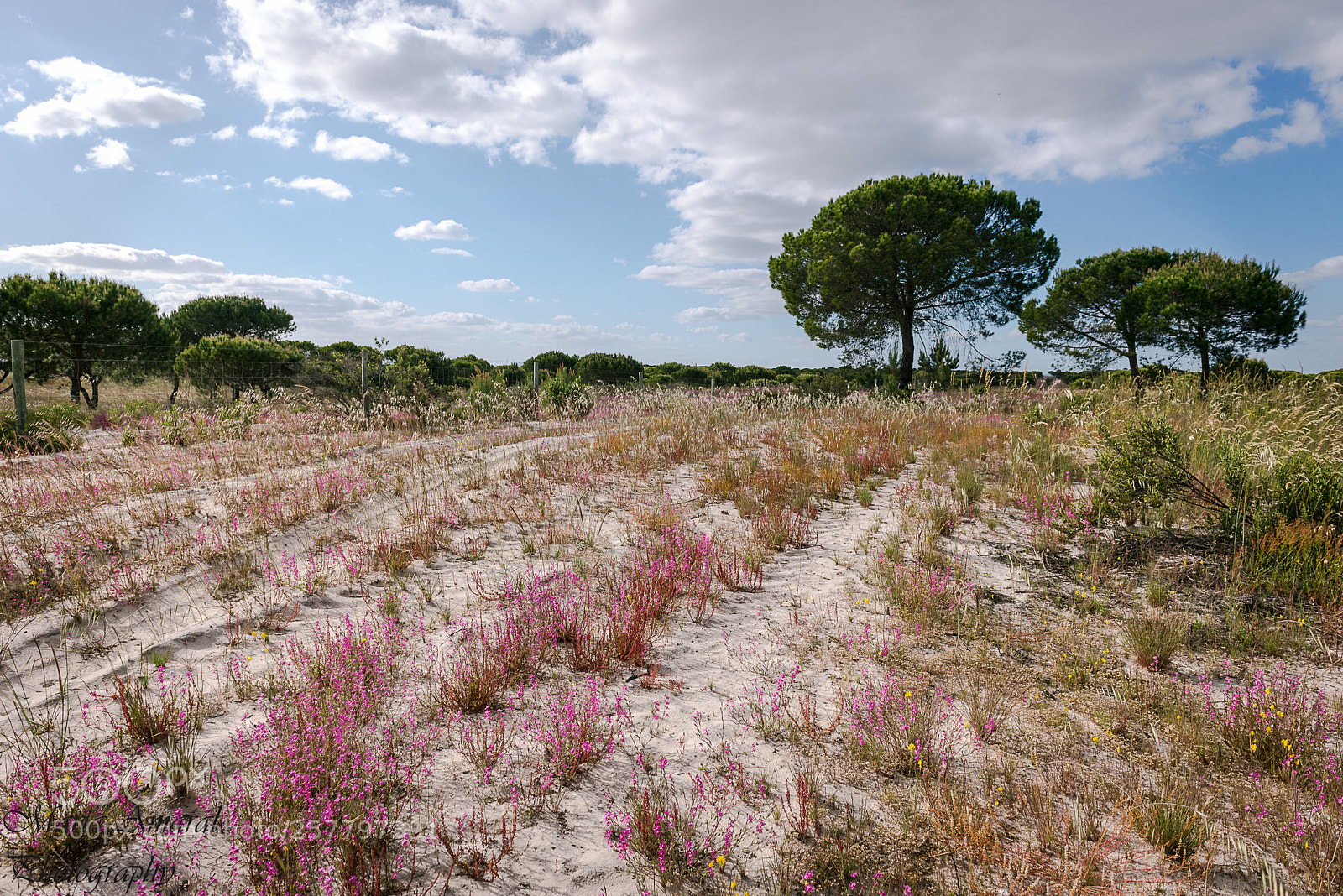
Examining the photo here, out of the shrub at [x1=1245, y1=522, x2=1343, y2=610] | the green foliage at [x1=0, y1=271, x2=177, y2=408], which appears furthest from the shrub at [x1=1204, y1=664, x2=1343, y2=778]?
the green foliage at [x1=0, y1=271, x2=177, y2=408]

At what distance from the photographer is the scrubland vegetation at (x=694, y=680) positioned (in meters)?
2.20

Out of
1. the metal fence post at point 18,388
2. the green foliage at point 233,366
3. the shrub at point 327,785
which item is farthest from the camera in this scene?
the green foliage at point 233,366

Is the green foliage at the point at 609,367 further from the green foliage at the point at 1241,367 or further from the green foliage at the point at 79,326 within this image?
the green foliage at the point at 1241,367

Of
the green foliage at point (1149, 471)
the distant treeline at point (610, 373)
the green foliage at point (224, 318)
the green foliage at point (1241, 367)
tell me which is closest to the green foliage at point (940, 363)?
the distant treeline at point (610, 373)

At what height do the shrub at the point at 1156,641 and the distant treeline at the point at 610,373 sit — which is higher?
the distant treeline at the point at 610,373

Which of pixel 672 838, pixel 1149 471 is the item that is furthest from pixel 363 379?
pixel 1149 471

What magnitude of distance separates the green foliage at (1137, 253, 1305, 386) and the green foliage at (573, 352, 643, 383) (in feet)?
64.9

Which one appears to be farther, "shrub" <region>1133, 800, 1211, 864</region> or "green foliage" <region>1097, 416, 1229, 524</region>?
"green foliage" <region>1097, 416, 1229, 524</region>

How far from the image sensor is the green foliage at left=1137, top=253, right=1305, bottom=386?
1822 centimetres

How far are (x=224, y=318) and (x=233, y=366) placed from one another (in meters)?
24.3

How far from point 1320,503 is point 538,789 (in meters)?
6.42

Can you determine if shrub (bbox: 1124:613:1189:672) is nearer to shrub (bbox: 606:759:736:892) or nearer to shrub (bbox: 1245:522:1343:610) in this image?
shrub (bbox: 1245:522:1343:610)

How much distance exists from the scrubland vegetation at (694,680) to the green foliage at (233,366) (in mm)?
11598

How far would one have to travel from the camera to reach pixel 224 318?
35.7 meters
